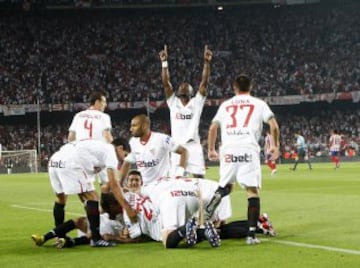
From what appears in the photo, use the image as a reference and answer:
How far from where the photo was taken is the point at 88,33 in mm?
58844

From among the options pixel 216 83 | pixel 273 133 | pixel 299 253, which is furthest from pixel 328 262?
pixel 216 83

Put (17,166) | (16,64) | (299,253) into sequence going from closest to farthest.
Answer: (299,253)
(17,166)
(16,64)

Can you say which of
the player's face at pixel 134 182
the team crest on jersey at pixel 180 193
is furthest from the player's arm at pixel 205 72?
the team crest on jersey at pixel 180 193

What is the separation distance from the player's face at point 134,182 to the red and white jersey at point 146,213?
11cm

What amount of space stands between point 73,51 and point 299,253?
165 feet

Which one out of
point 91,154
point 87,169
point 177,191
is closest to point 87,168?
point 87,169

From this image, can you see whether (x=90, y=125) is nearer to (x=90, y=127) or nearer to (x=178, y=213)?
(x=90, y=127)

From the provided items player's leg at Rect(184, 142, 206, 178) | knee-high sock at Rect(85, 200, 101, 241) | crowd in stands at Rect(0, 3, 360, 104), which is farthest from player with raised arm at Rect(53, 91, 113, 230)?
crowd in stands at Rect(0, 3, 360, 104)

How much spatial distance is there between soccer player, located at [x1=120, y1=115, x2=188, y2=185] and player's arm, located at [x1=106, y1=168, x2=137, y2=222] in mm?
1044

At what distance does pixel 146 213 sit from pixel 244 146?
1.56m

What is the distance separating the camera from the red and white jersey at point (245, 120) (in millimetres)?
9531

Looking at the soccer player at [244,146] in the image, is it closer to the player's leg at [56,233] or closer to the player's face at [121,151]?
the player's leg at [56,233]

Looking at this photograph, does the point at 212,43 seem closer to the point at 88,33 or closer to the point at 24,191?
the point at 88,33

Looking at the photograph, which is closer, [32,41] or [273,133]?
[273,133]
